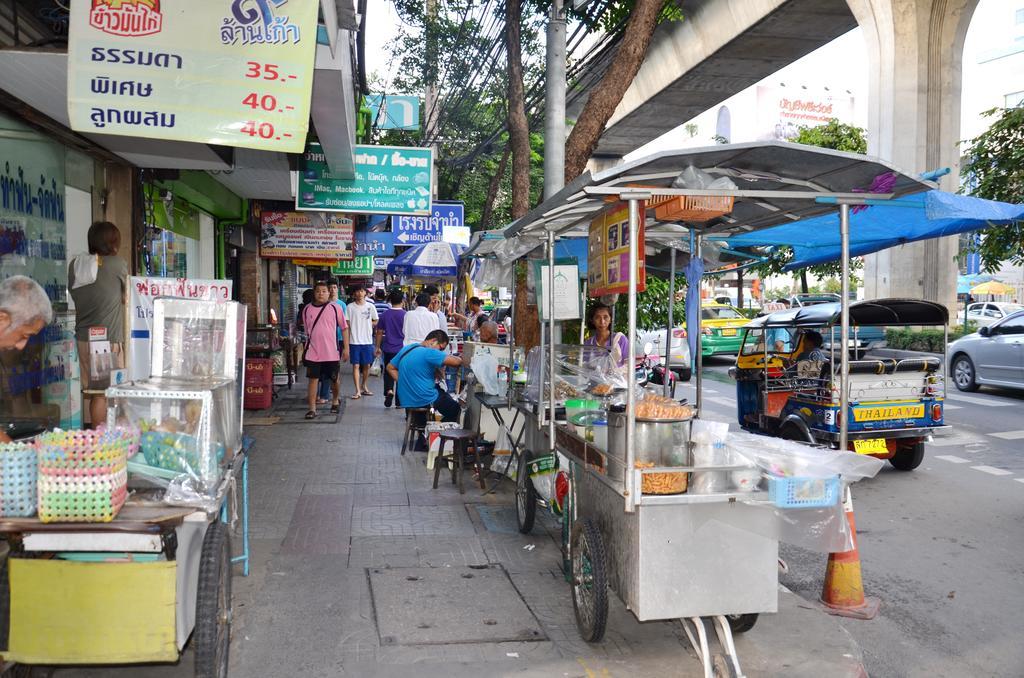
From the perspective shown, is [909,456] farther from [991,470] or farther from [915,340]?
[915,340]

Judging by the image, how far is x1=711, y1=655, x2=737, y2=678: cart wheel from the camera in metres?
3.94

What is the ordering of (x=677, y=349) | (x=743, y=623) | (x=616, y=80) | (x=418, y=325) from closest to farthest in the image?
(x=743, y=623), (x=616, y=80), (x=418, y=325), (x=677, y=349)

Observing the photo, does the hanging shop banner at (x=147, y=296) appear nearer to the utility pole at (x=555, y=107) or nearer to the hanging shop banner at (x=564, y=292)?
the hanging shop banner at (x=564, y=292)

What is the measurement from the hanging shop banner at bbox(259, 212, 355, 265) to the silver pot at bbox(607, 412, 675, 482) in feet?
35.0

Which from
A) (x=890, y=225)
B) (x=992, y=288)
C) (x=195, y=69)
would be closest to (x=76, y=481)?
(x=195, y=69)

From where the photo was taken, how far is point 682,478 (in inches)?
162

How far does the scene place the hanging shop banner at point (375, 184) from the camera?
35.2 feet

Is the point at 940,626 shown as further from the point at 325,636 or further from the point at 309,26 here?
the point at 309,26

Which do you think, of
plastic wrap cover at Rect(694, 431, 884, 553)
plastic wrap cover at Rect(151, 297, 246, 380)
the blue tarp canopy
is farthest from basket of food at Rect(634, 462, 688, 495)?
the blue tarp canopy

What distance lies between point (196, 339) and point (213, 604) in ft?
5.20

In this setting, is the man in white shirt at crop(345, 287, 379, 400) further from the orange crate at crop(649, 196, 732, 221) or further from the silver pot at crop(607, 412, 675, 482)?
the silver pot at crop(607, 412, 675, 482)

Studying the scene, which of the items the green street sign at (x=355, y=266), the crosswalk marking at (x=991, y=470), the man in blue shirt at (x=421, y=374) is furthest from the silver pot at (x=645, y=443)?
the green street sign at (x=355, y=266)

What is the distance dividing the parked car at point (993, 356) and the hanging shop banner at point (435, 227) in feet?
33.5

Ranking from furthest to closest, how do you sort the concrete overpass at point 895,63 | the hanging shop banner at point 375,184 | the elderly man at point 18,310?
the concrete overpass at point 895,63 → the hanging shop banner at point 375,184 → the elderly man at point 18,310
